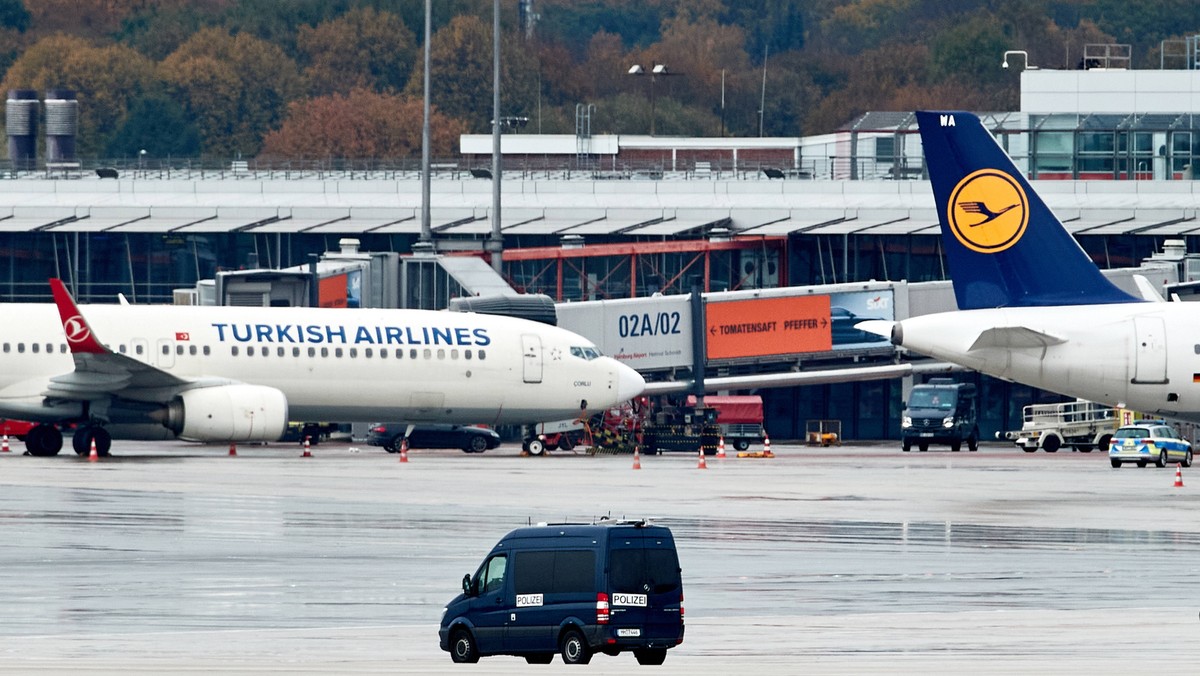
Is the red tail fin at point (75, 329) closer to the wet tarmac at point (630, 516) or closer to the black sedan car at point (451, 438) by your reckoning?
the wet tarmac at point (630, 516)

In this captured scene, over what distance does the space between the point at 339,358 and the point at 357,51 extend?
348ft

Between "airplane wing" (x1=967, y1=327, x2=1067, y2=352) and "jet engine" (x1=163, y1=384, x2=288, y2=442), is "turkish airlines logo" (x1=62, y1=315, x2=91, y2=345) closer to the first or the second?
"jet engine" (x1=163, y1=384, x2=288, y2=442)

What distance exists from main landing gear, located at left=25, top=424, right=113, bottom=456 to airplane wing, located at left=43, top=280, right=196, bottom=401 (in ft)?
2.58

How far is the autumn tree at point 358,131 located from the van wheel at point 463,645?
381ft

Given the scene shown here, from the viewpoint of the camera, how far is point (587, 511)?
101ft

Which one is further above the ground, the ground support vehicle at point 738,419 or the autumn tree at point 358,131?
the autumn tree at point 358,131

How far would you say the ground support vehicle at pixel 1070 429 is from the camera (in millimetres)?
58062

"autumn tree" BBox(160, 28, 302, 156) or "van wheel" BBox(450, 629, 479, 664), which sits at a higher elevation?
"autumn tree" BBox(160, 28, 302, 156)

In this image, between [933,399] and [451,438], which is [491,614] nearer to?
[451,438]

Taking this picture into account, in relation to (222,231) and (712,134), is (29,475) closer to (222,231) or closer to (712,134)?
(222,231)

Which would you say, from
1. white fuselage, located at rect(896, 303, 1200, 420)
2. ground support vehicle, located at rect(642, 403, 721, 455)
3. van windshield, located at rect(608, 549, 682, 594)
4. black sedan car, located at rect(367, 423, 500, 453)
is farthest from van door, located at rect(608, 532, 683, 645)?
black sedan car, located at rect(367, 423, 500, 453)

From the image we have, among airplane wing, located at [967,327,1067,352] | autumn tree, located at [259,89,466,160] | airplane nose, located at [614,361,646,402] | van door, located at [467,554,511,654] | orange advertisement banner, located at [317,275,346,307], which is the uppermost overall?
autumn tree, located at [259,89,466,160]

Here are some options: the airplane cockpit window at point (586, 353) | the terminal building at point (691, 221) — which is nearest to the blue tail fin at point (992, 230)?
the airplane cockpit window at point (586, 353)

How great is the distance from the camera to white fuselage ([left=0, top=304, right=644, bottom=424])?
149ft
